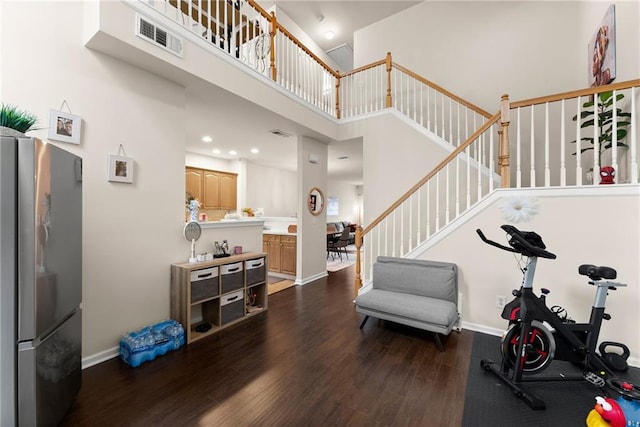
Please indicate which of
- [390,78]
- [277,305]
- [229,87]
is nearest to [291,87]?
[229,87]

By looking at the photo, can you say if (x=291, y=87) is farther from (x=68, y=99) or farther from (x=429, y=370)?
(x=429, y=370)

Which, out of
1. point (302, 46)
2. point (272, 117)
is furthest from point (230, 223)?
point (302, 46)

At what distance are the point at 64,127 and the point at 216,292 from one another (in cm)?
199

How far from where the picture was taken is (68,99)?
7.09ft

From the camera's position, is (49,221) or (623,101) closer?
(49,221)

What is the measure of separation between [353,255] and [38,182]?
284 inches

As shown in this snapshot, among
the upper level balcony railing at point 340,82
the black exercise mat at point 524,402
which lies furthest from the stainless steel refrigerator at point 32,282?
the upper level balcony railing at point 340,82

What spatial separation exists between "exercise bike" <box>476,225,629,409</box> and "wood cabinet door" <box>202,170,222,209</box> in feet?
19.9

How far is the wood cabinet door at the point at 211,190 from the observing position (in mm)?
6473

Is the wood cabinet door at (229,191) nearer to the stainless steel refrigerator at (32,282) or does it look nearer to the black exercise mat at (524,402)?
the stainless steel refrigerator at (32,282)

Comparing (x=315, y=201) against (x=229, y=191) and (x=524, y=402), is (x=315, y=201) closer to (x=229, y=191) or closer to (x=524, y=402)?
(x=229, y=191)

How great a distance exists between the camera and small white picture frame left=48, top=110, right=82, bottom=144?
6.76ft

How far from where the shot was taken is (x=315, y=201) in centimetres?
510

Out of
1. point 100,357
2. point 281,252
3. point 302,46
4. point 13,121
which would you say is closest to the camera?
point 13,121
